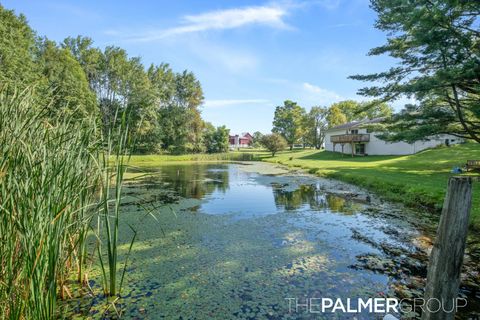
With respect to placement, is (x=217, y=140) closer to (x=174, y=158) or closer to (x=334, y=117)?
(x=174, y=158)

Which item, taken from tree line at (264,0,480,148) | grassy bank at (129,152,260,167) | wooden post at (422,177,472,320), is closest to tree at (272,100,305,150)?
grassy bank at (129,152,260,167)

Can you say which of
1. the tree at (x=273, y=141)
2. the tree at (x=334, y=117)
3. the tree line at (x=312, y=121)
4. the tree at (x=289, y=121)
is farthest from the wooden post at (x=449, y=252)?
the tree at (x=334, y=117)

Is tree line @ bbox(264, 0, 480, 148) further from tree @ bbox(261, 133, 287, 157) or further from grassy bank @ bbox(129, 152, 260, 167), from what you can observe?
grassy bank @ bbox(129, 152, 260, 167)

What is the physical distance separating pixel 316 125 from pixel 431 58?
122ft

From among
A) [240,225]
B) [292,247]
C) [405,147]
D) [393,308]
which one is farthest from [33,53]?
[405,147]

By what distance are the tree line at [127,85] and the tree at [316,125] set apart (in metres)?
16.3

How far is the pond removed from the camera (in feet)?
11.3

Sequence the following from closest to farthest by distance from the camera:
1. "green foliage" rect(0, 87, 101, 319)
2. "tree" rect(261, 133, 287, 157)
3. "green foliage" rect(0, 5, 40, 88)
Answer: "green foliage" rect(0, 87, 101, 319) → "green foliage" rect(0, 5, 40, 88) → "tree" rect(261, 133, 287, 157)

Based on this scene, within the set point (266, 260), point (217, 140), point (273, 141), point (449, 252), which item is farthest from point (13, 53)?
point (217, 140)

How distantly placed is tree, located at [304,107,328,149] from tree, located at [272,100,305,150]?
153cm

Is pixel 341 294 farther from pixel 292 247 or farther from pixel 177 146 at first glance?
pixel 177 146

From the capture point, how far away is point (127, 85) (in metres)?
41.4

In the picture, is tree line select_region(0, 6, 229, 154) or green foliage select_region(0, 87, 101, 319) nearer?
green foliage select_region(0, 87, 101, 319)

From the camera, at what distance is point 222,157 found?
4428 centimetres
